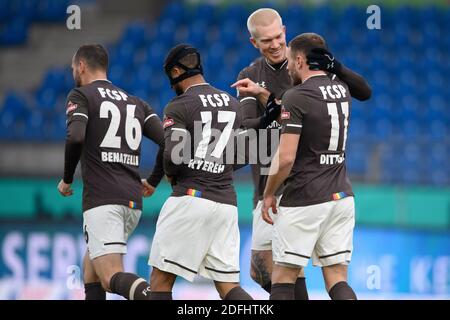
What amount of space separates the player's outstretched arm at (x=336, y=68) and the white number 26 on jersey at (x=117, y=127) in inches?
60.3

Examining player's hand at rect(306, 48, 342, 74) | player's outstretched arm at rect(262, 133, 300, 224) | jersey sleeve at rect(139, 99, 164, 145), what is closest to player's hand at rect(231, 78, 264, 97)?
player's hand at rect(306, 48, 342, 74)

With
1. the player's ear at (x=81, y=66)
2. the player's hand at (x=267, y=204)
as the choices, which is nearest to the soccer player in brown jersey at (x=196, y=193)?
the player's hand at (x=267, y=204)

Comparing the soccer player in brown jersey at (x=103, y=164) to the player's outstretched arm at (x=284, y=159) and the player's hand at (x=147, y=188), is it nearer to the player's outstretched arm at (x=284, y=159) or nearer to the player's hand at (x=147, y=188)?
the player's hand at (x=147, y=188)

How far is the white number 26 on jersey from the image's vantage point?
24.7 ft

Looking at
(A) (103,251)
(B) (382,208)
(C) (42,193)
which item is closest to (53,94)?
(C) (42,193)

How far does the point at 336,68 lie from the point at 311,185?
0.92 m

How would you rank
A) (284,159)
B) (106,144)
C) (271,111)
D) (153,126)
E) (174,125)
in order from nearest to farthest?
1. (284,159)
2. (174,125)
3. (271,111)
4. (106,144)
5. (153,126)

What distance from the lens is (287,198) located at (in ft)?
23.5

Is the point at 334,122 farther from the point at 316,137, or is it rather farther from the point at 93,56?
the point at 93,56

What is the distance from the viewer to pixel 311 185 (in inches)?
278

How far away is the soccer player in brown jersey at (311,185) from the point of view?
22.9 ft

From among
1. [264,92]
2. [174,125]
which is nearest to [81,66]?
[174,125]

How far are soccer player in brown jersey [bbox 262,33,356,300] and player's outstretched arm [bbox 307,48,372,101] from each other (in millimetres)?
52

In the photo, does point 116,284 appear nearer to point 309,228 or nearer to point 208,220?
point 208,220
